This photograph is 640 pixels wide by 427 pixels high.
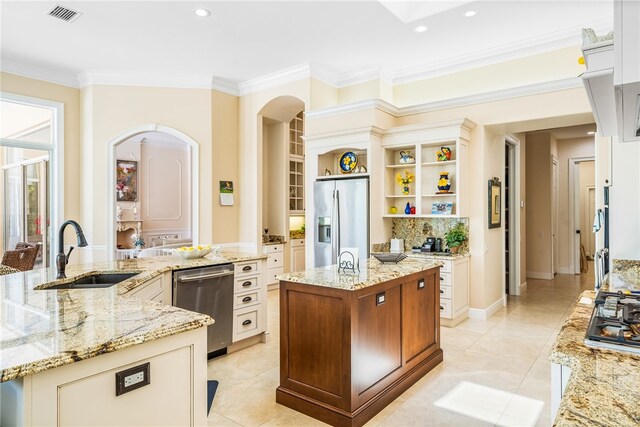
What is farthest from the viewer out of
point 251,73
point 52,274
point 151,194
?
point 151,194

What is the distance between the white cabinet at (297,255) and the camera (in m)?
7.33

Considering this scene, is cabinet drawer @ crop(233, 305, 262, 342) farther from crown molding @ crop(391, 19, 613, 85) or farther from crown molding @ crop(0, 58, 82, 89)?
crown molding @ crop(0, 58, 82, 89)

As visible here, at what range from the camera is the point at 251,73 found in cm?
574

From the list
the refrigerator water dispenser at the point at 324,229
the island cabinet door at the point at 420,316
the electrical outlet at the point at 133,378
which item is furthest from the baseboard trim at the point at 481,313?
the electrical outlet at the point at 133,378

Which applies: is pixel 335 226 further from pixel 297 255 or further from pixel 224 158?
pixel 297 255

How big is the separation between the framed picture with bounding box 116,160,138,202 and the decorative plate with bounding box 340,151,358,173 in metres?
5.22

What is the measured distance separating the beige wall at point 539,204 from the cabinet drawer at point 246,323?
20.7 feet

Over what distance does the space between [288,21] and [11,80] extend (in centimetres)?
384

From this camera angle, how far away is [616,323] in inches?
54.5

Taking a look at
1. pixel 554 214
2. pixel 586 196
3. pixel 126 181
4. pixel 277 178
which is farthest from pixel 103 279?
pixel 586 196

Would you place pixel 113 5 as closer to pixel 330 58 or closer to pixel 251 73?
pixel 251 73

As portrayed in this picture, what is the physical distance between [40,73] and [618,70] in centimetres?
657

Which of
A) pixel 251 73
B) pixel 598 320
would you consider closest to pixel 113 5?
pixel 251 73

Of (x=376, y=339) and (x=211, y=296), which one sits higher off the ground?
(x=211, y=296)
